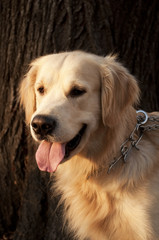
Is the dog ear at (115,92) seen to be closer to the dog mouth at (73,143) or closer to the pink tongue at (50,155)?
the dog mouth at (73,143)

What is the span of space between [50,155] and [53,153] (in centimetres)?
3

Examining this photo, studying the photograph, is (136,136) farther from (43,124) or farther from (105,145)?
(43,124)

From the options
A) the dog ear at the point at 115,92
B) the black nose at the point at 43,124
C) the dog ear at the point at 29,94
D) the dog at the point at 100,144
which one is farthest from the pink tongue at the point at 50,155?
the dog ear at the point at 29,94

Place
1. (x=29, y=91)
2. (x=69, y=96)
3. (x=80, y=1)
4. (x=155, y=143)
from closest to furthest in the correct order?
(x=69, y=96), (x=155, y=143), (x=29, y=91), (x=80, y=1)

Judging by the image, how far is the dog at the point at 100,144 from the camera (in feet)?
9.05

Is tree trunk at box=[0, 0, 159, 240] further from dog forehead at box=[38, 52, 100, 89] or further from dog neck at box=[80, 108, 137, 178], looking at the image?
dog neck at box=[80, 108, 137, 178]

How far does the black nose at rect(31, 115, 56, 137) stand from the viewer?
2547mm

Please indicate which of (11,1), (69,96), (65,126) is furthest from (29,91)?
(11,1)

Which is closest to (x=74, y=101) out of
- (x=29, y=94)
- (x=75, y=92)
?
(x=75, y=92)

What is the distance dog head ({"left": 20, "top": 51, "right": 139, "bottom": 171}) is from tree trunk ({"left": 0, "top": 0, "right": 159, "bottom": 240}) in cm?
67

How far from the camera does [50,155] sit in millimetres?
2764

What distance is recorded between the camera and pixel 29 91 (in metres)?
3.34

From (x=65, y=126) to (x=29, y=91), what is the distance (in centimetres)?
88

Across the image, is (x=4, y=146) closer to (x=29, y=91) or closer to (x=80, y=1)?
(x=29, y=91)
